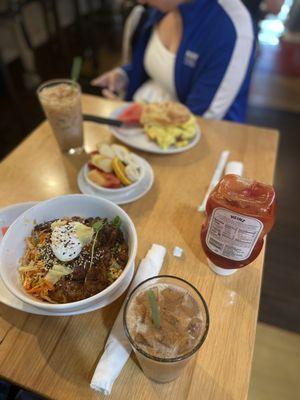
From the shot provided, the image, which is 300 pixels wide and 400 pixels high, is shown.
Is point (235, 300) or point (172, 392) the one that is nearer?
point (172, 392)

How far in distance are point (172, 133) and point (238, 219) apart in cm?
54

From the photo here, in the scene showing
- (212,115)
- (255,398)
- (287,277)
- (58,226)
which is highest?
(58,226)

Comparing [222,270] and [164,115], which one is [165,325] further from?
[164,115]

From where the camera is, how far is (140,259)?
2.31ft

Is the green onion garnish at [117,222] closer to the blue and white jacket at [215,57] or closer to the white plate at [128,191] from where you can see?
the white plate at [128,191]

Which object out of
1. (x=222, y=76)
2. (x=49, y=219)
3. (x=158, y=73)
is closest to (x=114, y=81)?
(x=158, y=73)

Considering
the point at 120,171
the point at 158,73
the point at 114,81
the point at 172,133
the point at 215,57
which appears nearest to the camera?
the point at 120,171

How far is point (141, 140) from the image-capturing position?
1048 millimetres

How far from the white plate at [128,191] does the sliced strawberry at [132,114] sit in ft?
0.83

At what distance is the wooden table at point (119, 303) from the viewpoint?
0.53 meters

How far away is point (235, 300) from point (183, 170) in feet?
1.47

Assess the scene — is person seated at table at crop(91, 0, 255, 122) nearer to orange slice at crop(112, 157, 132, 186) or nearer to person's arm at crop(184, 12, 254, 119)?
person's arm at crop(184, 12, 254, 119)

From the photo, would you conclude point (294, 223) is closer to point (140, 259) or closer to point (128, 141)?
point (128, 141)

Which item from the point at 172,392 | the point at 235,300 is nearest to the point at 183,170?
the point at 235,300
